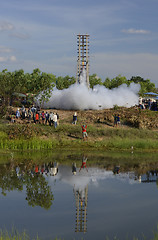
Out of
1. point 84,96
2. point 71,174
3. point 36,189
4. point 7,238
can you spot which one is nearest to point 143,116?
point 84,96

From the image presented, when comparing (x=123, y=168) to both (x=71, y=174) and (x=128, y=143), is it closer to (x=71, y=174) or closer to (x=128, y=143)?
(x=71, y=174)

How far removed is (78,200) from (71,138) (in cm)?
2130

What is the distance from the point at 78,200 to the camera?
1873cm

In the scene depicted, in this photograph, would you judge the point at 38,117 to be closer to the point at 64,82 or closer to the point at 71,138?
the point at 71,138

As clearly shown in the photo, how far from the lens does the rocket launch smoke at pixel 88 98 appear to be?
5369 cm

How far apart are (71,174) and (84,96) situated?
2895 centimetres

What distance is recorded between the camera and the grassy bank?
36.5 metres

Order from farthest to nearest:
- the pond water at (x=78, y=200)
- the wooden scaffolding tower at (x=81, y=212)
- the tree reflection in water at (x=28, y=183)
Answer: the tree reflection in water at (x=28, y=183) → the wooden scaffolding tower at (x=81, y=212) → the pond water at (x=78, y=200)

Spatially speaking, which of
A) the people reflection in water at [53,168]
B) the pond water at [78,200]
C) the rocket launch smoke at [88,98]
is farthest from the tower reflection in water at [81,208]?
the rocket launch smoke at [88,98]

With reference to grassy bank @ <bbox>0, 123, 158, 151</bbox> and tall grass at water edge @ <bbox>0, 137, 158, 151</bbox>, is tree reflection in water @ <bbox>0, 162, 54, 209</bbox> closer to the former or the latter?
tall grass at water edge @ <bbox>0, 137, 158, 151</bbox>

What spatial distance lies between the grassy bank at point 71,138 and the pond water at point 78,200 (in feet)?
26.3

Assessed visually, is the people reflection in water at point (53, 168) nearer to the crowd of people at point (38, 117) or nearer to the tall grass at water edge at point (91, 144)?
the tall grass at water edge at point (91, 144)

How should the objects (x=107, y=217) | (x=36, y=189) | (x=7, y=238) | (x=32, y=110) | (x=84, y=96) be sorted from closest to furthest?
(x=7, y=238)
(x=107, y=217)
(x=36, y=189)
(x=32, y=110)
(x=84, y=96)

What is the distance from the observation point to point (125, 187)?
22219 mm
